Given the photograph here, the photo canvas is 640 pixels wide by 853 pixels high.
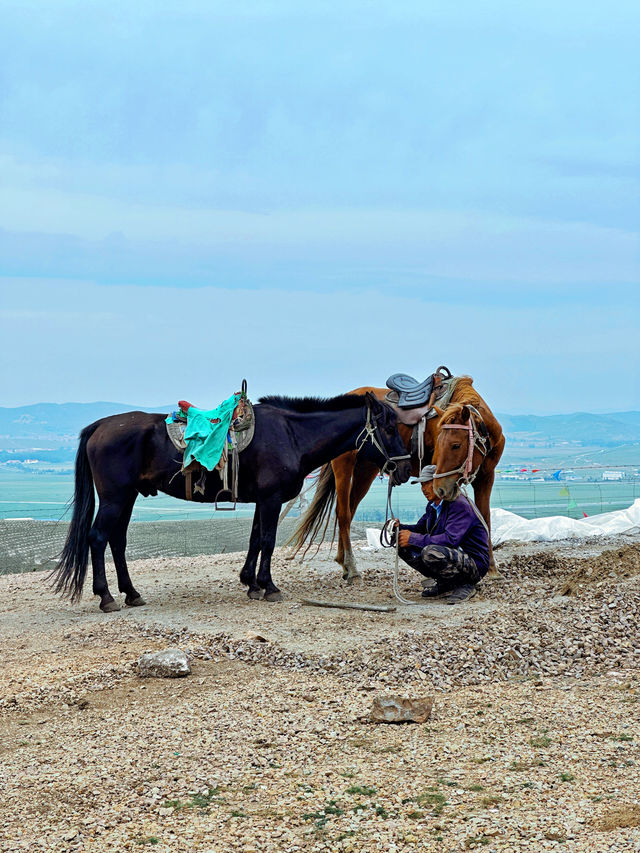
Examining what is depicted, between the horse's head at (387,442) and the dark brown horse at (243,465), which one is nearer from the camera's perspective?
the dark brown horse at (243,465)

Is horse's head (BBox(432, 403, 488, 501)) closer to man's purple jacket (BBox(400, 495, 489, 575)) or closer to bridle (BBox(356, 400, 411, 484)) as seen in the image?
man's purple jacket (BBox(400, 495, 489, 575))

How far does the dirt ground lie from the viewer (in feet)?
11.7

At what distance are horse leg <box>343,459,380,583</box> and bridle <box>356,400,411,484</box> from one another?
31.6 inches

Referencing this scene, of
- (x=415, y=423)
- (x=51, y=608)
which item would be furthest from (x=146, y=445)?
(x=415, y=423)

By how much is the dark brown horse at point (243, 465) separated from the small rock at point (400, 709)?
3.75 m

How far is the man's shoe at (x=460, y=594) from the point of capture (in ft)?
26.8

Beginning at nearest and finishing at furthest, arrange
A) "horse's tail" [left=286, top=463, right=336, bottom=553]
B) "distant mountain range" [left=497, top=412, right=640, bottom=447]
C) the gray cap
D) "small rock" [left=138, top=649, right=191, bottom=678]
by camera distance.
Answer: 1. "small rock" [left=138, top=649, right=191, bottom=678]
2. the gray cap
3. "horse's tail" [left=286, top=463, right=336, bottom=553]
4. "distant mountain range" [left=497, top=412, right=640, bottom=447]

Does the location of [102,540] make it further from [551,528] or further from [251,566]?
[551,528]

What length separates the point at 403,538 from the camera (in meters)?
8.13

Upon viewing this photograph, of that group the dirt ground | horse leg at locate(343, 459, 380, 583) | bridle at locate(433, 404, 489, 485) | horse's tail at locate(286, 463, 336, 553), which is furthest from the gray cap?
horse's tail at locate(286, 463, 336, 553)

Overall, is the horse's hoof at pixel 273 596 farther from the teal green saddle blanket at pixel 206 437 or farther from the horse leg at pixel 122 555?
the teal green saddle blanket at pixel 206 437

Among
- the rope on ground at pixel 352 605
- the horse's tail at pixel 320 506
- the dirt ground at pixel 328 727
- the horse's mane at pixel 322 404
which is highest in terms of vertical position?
the horse's mane at pixel 322 404

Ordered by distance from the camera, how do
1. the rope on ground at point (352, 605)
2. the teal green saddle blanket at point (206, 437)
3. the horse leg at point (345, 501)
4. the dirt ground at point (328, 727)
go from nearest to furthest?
the dirt ground at point (328, 727) → the rope on ground at point (352, 605) → the teal green saddle blanket at point (206, 437) → the horse leg at point (345, 501)

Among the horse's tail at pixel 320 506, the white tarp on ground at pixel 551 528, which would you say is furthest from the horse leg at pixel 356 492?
the white tarp on ground at pixel 551 528
